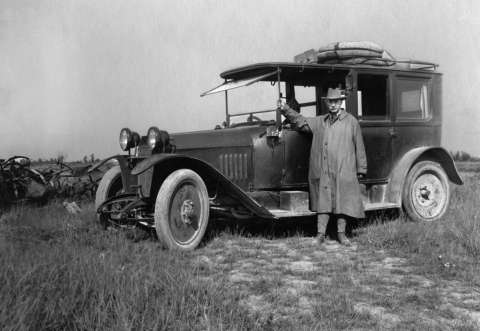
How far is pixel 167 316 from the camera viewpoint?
8.24 ft

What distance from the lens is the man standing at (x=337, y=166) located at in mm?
5230

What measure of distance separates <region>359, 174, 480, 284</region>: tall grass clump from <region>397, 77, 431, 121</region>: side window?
136 cm

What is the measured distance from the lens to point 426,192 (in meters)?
6.50

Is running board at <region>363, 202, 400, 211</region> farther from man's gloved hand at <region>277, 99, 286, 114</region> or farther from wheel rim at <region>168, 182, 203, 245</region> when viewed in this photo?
wheel rim at <region>168, 182, 203, 245</region>

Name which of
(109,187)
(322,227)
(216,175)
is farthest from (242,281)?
(109,187)

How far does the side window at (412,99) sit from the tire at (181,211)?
10.0ft

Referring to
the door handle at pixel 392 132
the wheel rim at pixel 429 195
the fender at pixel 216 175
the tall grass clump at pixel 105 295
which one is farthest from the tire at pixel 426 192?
the tall grass clump at pixel 105 295

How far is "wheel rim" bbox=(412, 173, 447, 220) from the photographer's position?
639cm

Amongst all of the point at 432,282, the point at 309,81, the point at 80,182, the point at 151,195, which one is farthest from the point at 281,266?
the point at 80,182

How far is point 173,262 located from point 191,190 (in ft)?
3.14

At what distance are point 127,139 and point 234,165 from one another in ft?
4.01

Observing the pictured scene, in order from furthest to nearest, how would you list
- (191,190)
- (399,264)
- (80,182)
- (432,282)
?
(80,182)
(191,190)
(399,264)
(432,282)

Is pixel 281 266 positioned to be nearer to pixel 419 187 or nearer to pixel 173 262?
pixel 173 262

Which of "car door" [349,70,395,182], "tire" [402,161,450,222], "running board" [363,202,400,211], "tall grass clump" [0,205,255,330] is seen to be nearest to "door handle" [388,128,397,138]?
"car door" [349,70,395,182]
